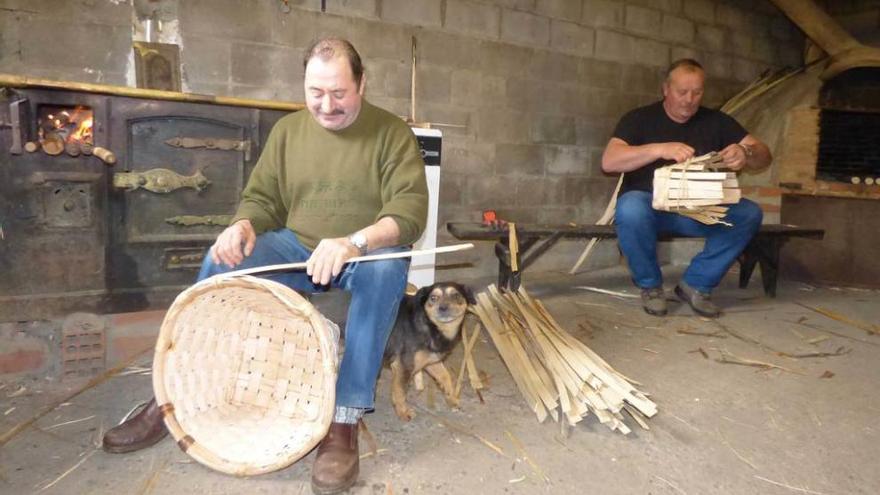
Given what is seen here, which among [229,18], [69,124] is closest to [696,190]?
[229,18]

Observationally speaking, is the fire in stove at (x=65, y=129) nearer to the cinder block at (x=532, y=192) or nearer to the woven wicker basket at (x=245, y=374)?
the woven wicker basket at (x=245, y=374)

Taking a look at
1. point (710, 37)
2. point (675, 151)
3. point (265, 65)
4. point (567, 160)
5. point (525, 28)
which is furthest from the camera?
point (710, 37)

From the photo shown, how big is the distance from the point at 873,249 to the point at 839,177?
557mm

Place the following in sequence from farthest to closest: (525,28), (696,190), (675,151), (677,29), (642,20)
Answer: (677,29)
(642,20)
(525,28)
(675,151)
(696,190)

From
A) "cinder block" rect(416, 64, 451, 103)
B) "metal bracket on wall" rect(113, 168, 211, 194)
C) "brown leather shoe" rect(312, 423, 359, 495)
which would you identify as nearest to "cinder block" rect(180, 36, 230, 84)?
"metal bracket on wall" rect(113, 168, 211, 194)

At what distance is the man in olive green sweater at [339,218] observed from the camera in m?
1.54

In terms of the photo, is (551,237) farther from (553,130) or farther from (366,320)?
(366,320)

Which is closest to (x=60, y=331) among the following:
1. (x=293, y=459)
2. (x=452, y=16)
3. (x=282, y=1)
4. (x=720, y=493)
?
(x=293, y=459)

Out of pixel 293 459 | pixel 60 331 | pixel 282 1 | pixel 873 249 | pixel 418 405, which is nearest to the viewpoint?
pixel 293 459

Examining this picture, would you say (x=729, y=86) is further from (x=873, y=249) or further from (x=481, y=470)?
(x=481, y=470)

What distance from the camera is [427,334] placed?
198 cm

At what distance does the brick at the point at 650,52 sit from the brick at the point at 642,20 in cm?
8

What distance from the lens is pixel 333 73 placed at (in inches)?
64.0

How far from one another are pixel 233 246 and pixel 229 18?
187cm
